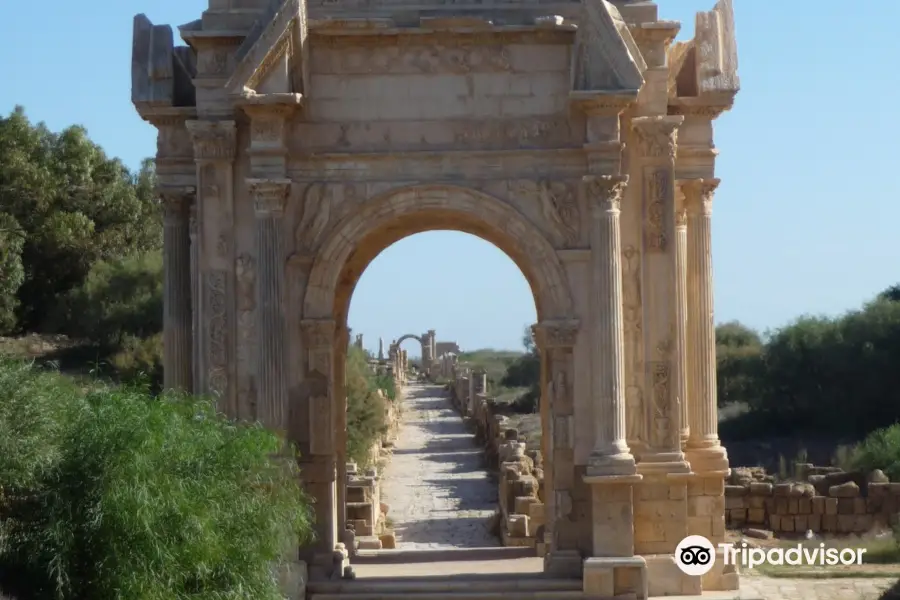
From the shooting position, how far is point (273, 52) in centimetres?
1497

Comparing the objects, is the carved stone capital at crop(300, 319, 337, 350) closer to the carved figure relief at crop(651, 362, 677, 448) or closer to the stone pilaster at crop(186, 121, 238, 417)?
the stone pilaster at crop(186, 121, 238, 417)

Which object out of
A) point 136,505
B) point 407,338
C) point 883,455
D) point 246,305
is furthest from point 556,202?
point 407,338

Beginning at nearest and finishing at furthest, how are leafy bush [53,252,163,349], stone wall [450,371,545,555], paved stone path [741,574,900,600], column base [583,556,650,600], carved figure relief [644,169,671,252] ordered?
column base [583,556,650,600] → carved figure relief [644,169,671,252] → paved stone path [741,574,900,600] → stone wall [450,371,545,555] → leafy bush [53,252,163,349]

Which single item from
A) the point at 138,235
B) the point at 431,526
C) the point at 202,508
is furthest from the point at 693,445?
the point at 138,235

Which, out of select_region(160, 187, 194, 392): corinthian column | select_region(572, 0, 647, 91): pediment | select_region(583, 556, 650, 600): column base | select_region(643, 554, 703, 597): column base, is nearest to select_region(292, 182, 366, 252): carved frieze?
select_region(160, 187, 194, 392): corinthian column

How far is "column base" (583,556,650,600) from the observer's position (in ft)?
48.6

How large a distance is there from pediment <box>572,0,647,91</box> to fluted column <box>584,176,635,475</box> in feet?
3.15

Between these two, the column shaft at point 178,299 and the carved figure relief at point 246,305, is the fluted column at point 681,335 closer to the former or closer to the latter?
the carved figure relief at point 246,305

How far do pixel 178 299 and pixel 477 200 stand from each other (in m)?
3.42

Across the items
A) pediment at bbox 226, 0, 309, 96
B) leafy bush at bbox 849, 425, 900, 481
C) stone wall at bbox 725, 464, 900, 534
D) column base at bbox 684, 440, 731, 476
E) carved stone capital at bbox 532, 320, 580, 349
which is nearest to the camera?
pediment at bbox 226, 0, 309, 96

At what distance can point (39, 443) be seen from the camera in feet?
44.9

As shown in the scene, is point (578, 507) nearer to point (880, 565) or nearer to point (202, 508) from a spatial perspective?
point (202, 508)

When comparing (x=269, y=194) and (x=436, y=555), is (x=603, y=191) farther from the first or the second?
(x=436, y=555)

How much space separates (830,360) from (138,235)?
1799 cm
